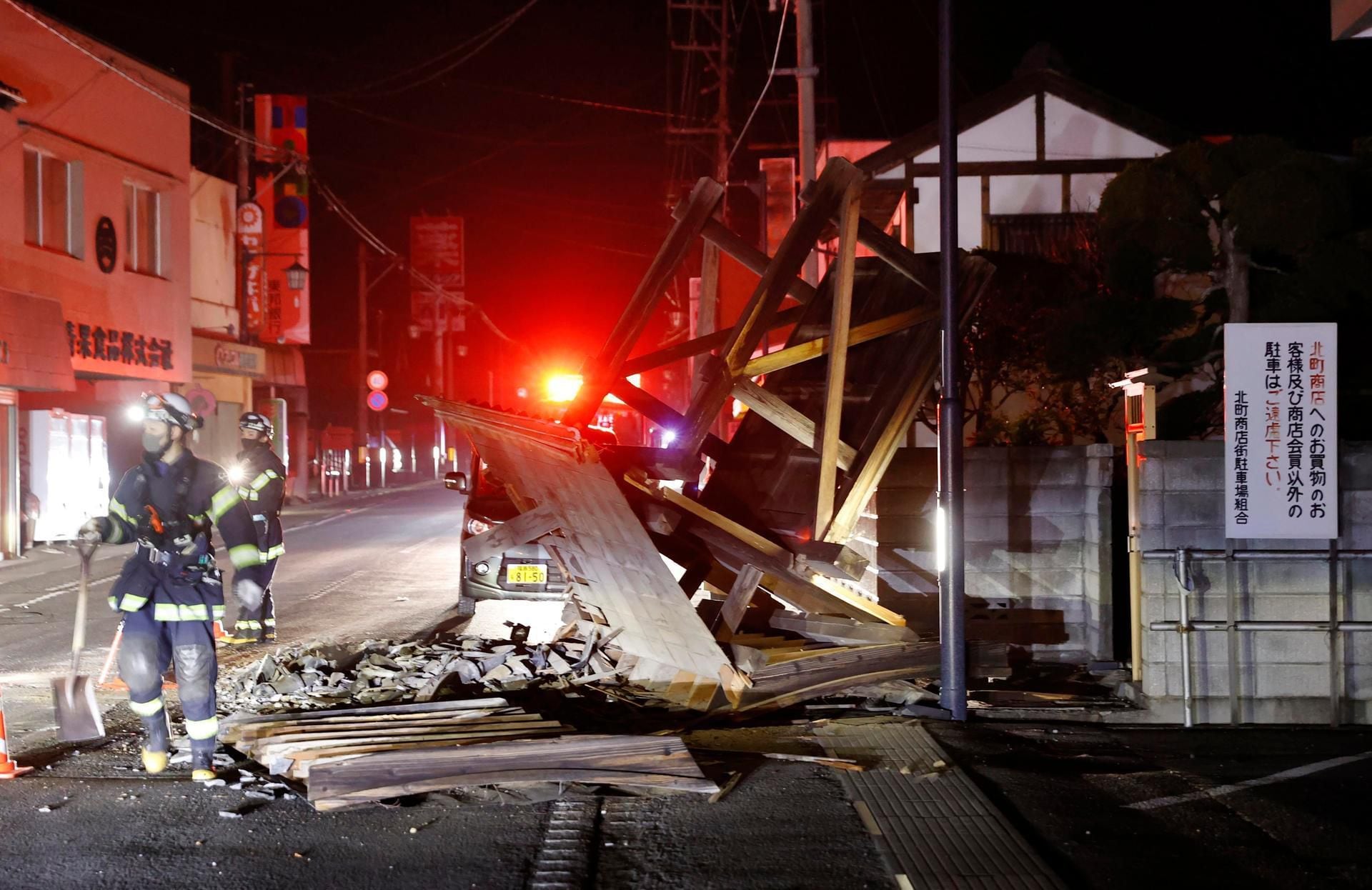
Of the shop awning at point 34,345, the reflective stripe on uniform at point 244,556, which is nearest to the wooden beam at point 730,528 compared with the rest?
the reflective stripe on uniform at point 244,556

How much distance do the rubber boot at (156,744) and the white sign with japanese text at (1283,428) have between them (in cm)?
697

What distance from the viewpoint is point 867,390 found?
1014 centimetres

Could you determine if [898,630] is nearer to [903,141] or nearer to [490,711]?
[490,711]

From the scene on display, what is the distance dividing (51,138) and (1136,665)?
2201 centimetres

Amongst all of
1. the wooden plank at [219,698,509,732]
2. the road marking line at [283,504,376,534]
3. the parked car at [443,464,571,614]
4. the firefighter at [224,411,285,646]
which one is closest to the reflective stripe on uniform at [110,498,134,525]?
the wooden plank at [219,698,509,732]

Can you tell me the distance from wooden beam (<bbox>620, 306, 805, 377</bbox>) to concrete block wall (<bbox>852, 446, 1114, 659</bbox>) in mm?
1793

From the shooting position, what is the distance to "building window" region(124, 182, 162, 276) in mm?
26156

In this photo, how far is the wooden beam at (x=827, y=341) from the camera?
9.22 meters

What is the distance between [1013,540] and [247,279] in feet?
91.1

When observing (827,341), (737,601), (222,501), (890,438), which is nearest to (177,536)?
(222,501)

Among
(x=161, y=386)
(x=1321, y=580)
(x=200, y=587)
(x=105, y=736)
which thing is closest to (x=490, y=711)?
(x=200, y=587)

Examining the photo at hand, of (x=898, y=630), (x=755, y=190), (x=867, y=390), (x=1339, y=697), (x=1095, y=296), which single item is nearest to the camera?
(x=1339, y=697)

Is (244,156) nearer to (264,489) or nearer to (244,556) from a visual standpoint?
(264,489)

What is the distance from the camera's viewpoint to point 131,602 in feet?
20.7
